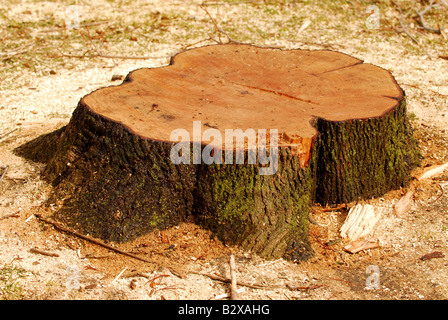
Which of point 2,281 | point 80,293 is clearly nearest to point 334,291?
point 80,293

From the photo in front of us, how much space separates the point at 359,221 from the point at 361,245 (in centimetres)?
23

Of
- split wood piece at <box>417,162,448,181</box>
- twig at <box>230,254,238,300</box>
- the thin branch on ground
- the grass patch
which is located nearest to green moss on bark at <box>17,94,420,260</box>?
twig at <box>230,254,238,300</box>

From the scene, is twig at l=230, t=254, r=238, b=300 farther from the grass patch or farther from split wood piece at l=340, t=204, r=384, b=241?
the grass patch

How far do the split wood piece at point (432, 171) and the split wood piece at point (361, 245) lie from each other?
98 centimetres

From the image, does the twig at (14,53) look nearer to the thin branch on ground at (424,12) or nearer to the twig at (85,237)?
the twig at (85,237)

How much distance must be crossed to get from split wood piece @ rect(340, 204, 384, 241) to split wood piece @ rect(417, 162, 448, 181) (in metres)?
0.66

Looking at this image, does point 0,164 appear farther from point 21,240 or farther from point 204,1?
point 204,1

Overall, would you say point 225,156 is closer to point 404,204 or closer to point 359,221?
point 359,221

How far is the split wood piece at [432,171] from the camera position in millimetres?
4324

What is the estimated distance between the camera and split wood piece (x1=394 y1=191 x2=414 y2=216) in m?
3.95

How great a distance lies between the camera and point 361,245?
11.8ft

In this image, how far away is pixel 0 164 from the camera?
14.0ft

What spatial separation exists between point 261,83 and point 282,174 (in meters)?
0.98

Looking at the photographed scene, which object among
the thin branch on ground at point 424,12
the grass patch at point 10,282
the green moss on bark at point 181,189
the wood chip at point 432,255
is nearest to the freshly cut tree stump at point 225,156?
the green moss on bark at point 181,189
